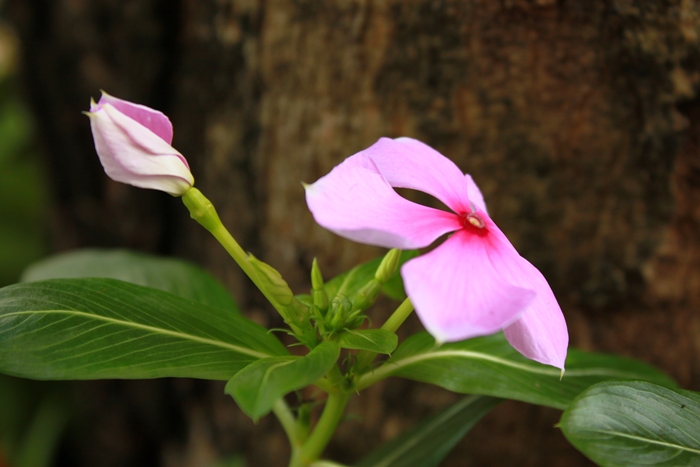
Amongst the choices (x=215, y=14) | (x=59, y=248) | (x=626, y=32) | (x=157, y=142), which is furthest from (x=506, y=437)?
(x=59, y=248)

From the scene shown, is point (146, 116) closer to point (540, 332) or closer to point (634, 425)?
point (540, 332)

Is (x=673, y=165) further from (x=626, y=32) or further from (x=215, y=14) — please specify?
(x=215, y=14)

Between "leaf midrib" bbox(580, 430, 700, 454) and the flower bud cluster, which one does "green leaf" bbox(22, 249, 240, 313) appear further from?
"leaf midrib" bbox(580, 430, 700, 454)

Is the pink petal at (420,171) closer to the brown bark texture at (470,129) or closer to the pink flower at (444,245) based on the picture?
the pink flower at (444,245)

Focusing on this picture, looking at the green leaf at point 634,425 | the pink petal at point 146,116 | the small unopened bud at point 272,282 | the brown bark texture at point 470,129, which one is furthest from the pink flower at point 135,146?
the brown bark texture at point 470,129

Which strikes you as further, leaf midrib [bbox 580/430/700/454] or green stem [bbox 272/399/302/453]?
green stem [bbox 272/399/302/453]

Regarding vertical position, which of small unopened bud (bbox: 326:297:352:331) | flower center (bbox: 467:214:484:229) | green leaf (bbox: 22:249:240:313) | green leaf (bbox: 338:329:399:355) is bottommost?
green leaf (bbox: 22:249:240:313)

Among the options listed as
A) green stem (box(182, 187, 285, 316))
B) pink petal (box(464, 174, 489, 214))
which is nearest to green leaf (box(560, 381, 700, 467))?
pink petal (box(464, 174, 489, 214))
